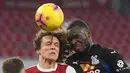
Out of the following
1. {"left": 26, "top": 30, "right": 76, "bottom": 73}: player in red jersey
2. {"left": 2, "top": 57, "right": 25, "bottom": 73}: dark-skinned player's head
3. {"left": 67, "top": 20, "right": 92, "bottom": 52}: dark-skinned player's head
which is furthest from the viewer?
{"left": 67, "top": 20, "right": 92, "bottom": 52}: dark-skinned player's head

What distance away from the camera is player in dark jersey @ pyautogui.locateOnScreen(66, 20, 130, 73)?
113 inches

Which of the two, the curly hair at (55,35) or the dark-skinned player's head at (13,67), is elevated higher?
the curly hair at (55,35)

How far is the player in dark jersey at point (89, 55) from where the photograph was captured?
288cm

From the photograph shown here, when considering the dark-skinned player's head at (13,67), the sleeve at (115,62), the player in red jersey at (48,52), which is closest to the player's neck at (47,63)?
the player in red jersey at (48,52)

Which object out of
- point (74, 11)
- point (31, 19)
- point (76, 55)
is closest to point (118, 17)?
point (74, 11)

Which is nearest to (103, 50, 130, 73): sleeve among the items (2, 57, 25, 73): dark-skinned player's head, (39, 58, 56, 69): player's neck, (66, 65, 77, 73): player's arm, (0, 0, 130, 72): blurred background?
(66, 65, 77, 73): player's arm

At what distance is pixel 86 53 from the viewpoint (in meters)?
2.95

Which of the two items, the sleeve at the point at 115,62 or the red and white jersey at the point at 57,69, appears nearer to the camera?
the red and white jersey at the point at 57,69

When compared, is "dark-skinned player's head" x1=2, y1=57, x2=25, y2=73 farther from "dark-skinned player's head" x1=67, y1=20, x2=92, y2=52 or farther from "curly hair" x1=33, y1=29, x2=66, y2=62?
"dark-skinned player's head" x1=67, y1=20, x2=92, y2=52

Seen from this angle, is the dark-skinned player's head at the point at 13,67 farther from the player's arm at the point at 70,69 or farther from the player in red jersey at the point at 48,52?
the player's arm at the point at 70,69

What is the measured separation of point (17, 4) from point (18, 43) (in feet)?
3.12

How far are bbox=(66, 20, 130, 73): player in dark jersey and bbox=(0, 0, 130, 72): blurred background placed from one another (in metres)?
3.35

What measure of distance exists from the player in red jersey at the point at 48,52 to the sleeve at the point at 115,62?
28 centimetres

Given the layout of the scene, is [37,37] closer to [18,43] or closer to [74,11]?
[18,43]
